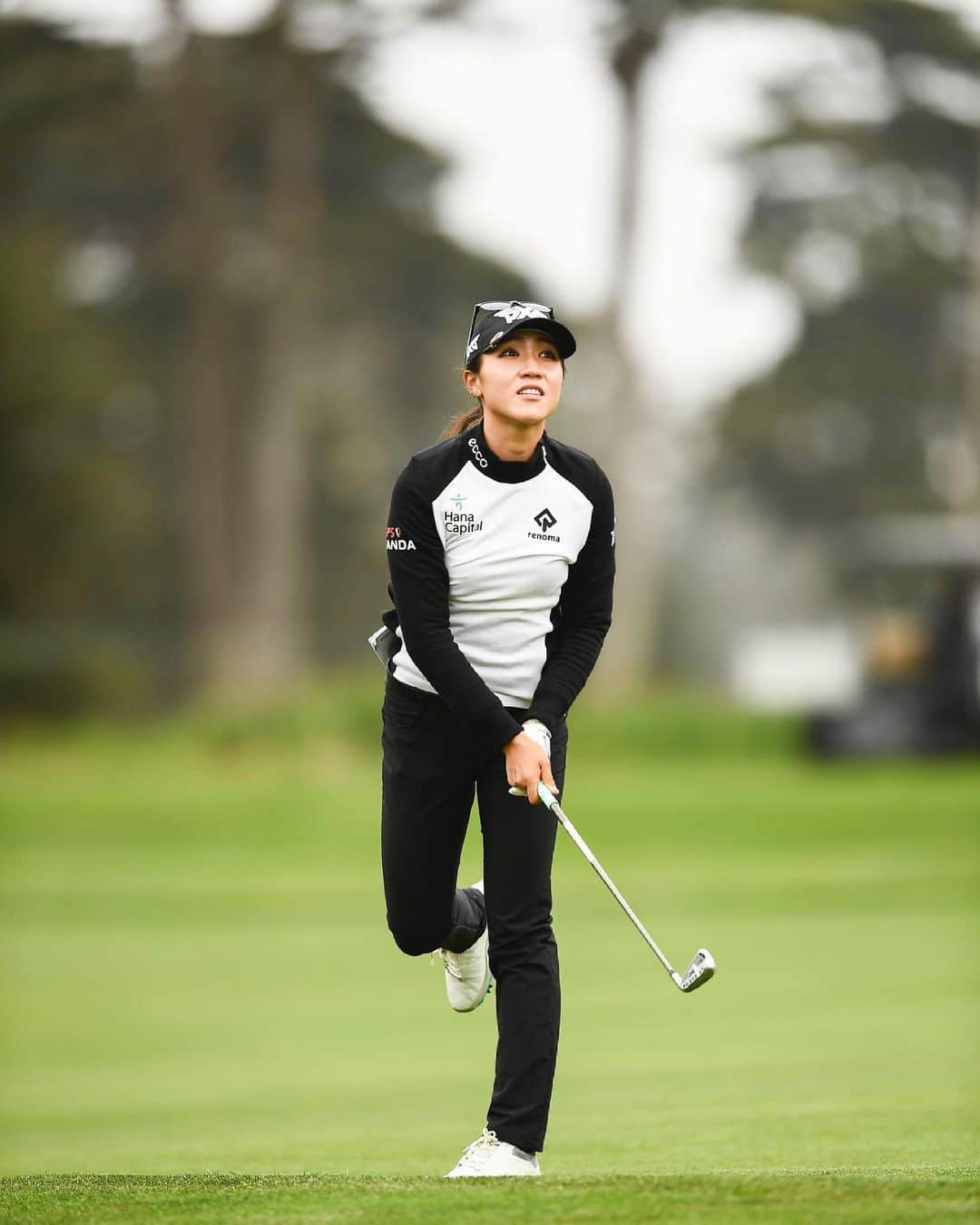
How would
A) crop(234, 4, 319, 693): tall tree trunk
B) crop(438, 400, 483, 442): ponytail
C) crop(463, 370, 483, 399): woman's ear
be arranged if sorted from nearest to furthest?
crop(463, 370, 483, 399): woman's ear < crop(438, 400, 483, 442): ponytail < crop(234, 4, 319, 693): tall tree trunk

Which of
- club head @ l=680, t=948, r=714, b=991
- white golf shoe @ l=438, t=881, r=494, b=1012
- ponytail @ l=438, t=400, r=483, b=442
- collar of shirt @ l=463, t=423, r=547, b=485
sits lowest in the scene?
white golf shoe @ l=438, t=881, r=494, b=1012

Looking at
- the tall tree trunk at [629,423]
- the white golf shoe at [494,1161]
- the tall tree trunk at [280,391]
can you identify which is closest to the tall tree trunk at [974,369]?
the tall tree trunk at [629,423]

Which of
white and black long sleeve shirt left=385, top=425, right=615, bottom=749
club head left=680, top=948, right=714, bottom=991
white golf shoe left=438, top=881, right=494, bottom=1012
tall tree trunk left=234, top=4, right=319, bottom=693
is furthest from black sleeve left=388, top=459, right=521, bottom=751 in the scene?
tall tree trunk left=234, top=4, right=319, bottom=693

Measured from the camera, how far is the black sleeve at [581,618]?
464cm

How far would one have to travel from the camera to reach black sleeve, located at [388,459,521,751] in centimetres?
447

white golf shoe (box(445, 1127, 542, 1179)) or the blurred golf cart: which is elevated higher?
white golf shoe (box(445, 1127, 542, 1179))

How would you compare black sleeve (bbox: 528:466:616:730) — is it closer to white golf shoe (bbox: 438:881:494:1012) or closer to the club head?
the club head

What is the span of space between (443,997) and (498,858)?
226 inches

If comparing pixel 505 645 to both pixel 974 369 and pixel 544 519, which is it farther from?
pixel 974 369

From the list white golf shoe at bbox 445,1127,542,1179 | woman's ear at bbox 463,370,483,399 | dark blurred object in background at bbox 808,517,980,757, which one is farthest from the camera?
dark blurred object in background at bbox 808,517,980,757

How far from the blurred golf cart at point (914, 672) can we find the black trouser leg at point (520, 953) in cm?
1899

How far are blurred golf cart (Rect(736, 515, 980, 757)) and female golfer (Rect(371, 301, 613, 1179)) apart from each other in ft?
62.1

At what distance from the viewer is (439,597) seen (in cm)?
454

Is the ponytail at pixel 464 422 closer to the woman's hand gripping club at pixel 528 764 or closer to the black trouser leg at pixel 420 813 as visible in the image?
the black trouser leg at pixel 420 813
